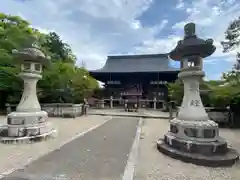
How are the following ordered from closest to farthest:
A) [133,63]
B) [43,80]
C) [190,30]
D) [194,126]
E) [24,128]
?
[194,126] < [190,30] < [24,128] < [43,80] < [133,63]

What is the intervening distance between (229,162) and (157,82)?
55.1ft

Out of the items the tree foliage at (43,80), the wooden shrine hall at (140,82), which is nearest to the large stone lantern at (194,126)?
the tree foliage at (43,80)

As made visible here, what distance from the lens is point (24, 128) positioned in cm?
493

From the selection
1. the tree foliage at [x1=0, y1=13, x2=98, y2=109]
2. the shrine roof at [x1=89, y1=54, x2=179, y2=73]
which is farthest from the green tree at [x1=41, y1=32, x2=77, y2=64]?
the tree foliage at [x1=0, y1=13, x2=98, y2=109]

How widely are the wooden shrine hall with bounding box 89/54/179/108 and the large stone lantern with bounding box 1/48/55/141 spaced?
14227mm

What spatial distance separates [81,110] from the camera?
488 inches

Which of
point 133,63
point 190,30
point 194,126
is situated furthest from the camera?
point 133,63

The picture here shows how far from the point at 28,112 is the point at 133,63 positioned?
20.3 m

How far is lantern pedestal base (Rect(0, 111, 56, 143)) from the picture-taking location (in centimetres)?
486

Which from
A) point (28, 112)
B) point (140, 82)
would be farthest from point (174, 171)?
point (140, 82)

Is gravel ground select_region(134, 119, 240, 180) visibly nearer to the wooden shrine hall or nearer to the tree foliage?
the tree foliage

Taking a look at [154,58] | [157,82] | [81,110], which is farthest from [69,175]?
[154,58]

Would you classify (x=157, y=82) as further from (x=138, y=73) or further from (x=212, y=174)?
(x=212, y=174)

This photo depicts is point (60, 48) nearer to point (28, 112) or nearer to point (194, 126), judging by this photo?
point (28, 112)
